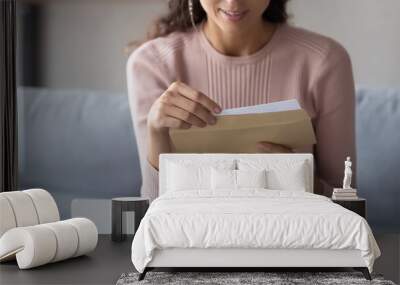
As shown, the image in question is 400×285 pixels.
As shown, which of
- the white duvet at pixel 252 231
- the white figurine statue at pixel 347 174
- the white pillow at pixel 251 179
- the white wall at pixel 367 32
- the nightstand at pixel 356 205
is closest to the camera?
the white duvet at pixel 252 231

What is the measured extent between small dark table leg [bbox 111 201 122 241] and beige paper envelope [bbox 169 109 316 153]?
0.68m

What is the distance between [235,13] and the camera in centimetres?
622

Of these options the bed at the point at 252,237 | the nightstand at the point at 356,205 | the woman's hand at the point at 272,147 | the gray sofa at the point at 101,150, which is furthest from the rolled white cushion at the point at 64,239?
the nightstand at the point at 356,205

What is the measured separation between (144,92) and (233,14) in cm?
94

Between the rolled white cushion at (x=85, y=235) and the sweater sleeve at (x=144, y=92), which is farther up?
the sweater sleeve at (x=144, y=92)

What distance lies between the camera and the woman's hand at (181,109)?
6.28 meters

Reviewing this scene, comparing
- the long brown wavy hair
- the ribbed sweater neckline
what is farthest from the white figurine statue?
the long brown wavy hair

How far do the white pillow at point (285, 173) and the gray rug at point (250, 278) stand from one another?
3.65 feet

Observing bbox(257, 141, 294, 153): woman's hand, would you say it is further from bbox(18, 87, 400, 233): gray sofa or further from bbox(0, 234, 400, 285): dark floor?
bbox(0, 234, 400, 285): dark floor

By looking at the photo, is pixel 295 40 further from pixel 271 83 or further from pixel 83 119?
pixel 83 119

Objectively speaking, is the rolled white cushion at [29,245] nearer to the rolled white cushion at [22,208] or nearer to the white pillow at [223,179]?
the rolled white cushion at [22,208]

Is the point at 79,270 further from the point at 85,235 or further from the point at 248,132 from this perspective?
the point at 248,132

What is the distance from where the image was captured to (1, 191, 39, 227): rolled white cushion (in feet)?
17.6

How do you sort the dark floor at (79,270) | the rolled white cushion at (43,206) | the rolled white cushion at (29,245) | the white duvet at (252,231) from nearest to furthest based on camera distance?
the white duvet at (252,231), the dark floor at (79,270), the rolled white cushion at (29,245), the rolled white cushion at (43,206)
